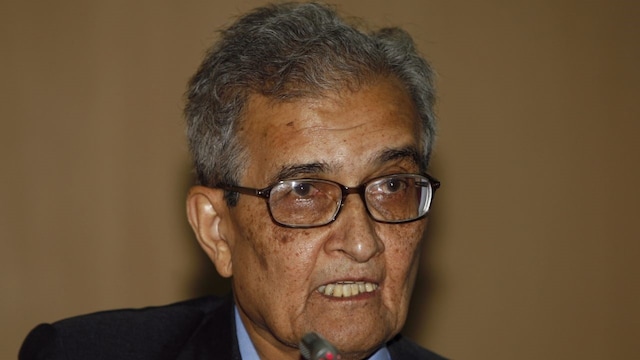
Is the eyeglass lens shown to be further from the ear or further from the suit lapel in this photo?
the suit lapel

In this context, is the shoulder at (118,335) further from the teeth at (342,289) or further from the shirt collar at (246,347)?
the teeth at (342,289)

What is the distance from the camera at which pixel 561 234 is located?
4.82m

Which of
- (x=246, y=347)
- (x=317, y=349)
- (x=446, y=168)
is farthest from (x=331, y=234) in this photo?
(x=446, y=168)

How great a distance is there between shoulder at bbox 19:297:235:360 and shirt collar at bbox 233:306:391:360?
123mm

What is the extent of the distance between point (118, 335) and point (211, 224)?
0.42 meters

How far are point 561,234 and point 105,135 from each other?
7.01 ft

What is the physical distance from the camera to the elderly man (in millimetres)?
2535

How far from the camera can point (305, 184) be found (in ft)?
8.38

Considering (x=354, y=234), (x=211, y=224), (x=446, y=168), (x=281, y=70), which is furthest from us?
(x=446, y=168)

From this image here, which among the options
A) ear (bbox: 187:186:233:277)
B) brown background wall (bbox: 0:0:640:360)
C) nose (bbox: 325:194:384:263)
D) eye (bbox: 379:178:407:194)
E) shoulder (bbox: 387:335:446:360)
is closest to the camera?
nose (bbox: 325:194:384:263)

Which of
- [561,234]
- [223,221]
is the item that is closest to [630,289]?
[561,234]

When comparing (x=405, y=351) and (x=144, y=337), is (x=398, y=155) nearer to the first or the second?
(x=405, y=351)

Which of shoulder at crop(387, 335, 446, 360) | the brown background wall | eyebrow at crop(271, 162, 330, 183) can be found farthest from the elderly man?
the brown background wall

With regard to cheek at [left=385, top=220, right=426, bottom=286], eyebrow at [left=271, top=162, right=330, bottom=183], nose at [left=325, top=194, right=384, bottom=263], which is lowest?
cheek at [left=385, top=220, right=426, bottom=286]
